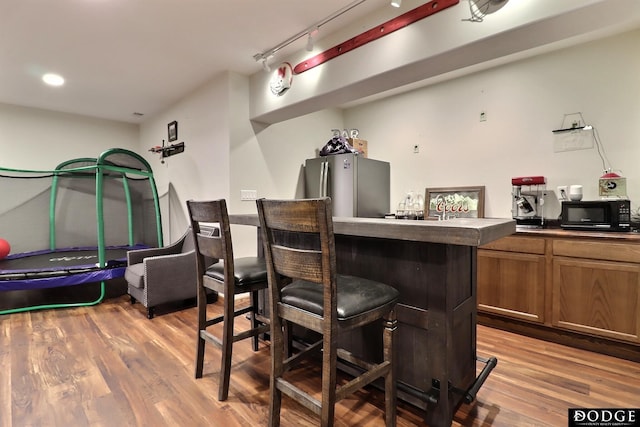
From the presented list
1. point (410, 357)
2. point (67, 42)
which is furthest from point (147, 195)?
point (410, 357)

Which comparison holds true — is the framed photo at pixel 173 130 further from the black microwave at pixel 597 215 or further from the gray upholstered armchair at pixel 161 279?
the black microwave at pixel 597 215

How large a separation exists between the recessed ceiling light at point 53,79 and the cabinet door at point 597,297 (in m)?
5.42

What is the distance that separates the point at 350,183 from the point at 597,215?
7.53ft

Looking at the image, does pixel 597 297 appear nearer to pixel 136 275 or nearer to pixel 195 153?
pixel 136 275

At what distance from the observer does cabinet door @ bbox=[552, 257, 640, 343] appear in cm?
229

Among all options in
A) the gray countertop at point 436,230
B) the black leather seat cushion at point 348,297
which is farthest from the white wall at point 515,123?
the black leather seat cushion at point 348,297

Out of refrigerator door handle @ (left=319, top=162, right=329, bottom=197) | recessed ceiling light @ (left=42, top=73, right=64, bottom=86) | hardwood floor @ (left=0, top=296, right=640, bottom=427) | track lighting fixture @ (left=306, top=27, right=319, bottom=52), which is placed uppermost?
recessed ceiling light @ (left=42, top=73, right=64, bottom=86)

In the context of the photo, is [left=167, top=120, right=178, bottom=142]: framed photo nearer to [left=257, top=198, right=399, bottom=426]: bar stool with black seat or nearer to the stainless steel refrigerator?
the stainless steel refrigerator

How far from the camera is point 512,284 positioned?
9.21 feet

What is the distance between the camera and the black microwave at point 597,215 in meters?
2.53

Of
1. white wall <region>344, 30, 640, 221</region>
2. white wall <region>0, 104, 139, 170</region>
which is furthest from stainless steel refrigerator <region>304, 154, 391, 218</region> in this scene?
white wall <region>0, 104, 139, 170</region>

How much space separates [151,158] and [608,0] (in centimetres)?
579

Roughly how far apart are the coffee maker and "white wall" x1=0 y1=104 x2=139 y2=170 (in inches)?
238

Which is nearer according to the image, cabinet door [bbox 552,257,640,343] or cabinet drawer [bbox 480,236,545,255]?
cabinet door [bbox 552,257,640,343]
